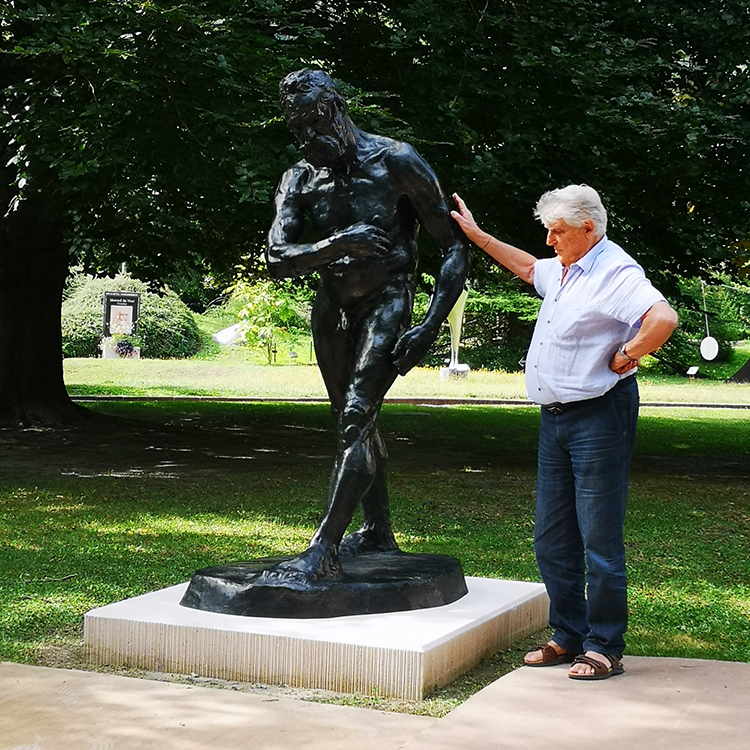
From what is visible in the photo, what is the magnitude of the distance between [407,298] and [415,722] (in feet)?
7.00

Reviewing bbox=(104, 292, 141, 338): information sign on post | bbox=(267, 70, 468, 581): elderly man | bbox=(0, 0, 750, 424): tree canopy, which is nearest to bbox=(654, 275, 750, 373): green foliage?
bbox=(104, 292, 141, 338): information sign on post

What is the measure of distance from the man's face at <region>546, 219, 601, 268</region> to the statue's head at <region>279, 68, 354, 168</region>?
48.8 inches

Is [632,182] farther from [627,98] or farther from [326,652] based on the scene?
[326,652]

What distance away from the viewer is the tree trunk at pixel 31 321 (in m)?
17.3

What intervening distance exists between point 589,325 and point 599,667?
4.51 feet

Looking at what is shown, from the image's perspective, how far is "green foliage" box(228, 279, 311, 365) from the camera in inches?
1662

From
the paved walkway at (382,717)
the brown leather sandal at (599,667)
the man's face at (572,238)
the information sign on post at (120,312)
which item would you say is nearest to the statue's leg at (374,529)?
the paved walkway at (382,717)

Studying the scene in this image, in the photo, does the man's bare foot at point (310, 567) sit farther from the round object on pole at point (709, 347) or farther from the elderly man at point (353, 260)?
the round object on pole at point (709, 347)

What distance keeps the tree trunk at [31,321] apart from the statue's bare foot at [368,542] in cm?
1173

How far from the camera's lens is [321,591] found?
5.38 metres

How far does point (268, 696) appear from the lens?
4871 mm

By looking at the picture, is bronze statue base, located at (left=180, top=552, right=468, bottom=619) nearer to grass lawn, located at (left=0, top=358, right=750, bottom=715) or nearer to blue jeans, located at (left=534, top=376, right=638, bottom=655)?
grass lawn, located at (left=0, top=358, right=750, bottom=715)

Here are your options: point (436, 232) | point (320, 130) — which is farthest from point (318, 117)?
point (436, 232)

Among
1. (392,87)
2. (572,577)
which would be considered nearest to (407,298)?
(572,577)
